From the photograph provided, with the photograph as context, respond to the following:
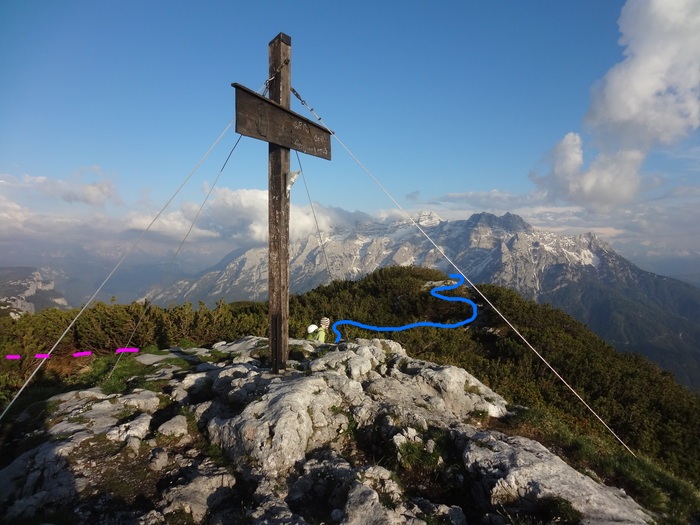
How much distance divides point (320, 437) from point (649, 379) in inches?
487

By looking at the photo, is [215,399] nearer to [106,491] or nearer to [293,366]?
[293,366]

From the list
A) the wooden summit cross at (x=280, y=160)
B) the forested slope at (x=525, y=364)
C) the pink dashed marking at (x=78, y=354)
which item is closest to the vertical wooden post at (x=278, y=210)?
the wooden summit cross at (x=280, y=160)

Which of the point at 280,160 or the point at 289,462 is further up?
the point at 280,160

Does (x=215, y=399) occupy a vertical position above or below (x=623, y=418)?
above

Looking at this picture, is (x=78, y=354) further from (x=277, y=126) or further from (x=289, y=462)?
(x=277, y=126)

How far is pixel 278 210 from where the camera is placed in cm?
769

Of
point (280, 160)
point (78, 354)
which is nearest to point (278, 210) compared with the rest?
point (280, 160)

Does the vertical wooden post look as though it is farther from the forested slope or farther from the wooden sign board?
the forested slope

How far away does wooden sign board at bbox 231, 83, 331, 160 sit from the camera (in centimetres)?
667

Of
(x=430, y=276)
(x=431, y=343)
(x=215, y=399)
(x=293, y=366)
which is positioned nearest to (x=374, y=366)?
(x=293, y=366)

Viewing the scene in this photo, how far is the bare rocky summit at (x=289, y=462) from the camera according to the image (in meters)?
4.38

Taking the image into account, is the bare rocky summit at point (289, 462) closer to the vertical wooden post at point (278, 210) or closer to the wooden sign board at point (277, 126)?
the vertical wooden post at point (278, 210)

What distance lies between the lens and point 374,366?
883cm

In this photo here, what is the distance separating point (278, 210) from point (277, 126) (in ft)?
5.63
